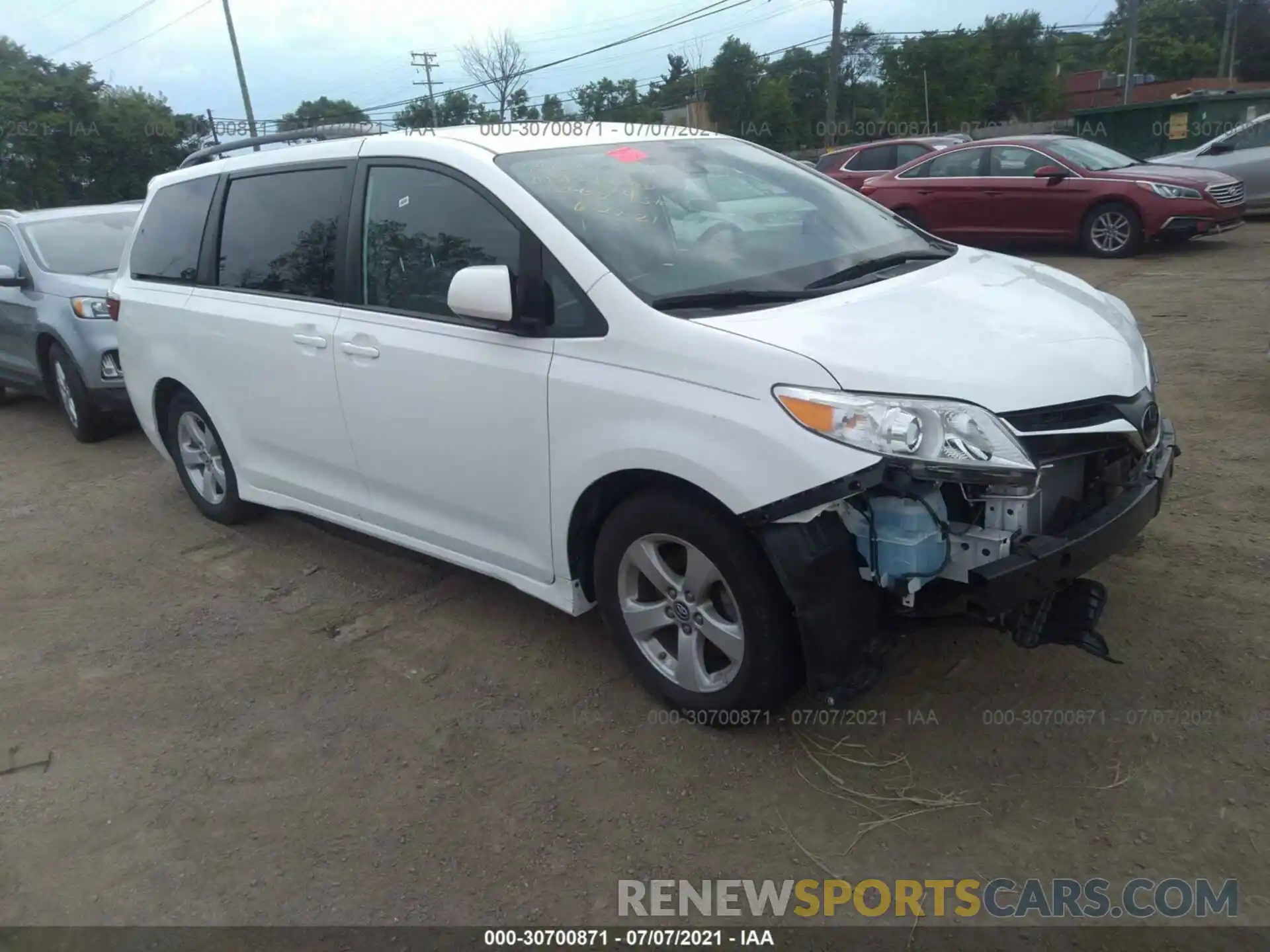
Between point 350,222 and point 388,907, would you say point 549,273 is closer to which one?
point 350,222

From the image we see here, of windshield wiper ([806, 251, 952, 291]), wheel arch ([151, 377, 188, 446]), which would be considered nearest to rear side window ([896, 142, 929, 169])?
windshield wiper ([806, 251, 952, 291])

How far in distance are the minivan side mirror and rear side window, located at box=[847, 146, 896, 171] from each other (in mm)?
13017

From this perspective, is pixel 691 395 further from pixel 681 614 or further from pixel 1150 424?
pixel 1150 424

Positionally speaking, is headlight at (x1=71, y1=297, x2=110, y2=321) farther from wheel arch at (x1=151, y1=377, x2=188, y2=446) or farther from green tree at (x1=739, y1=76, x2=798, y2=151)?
green tree at (x1=739, y1=76, x2=798, y2=151)

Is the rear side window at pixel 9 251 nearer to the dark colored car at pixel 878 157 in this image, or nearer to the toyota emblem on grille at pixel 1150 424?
the toyota emblem on grille at pixel 1150 424

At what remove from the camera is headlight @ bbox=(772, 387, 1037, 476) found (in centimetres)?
259

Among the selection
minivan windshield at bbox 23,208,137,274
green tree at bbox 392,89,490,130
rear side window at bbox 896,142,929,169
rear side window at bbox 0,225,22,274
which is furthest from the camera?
green tree at bbox 392,89,490,130

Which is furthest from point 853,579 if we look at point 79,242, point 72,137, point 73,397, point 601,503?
point 72,137

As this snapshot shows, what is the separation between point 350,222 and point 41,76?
35.0 m

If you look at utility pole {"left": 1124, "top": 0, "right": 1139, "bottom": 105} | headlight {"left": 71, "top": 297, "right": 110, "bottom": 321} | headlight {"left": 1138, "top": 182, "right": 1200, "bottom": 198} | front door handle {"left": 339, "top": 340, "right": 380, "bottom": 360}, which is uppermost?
utility pole {"left": 1124, "top": 0, "right": 1139, "bottom": 105}

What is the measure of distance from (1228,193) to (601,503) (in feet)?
36.7

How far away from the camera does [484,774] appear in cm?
312

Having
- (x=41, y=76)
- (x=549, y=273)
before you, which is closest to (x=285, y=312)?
(x=549, y=273)

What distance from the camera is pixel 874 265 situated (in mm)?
3504
